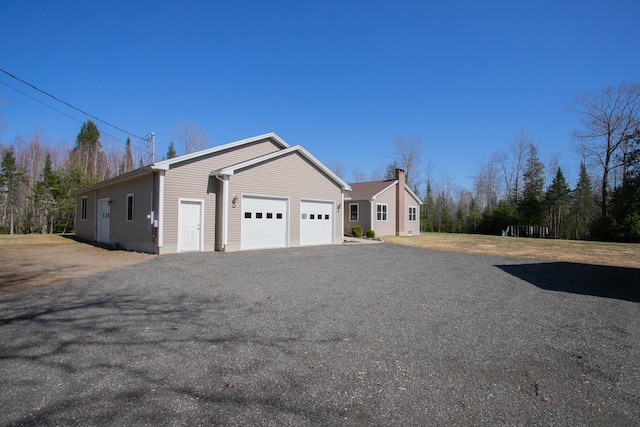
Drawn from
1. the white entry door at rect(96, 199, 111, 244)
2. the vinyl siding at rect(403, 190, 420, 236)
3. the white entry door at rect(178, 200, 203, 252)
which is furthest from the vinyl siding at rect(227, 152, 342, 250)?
the vinyl siding at rect(403, 190, 420, 236)

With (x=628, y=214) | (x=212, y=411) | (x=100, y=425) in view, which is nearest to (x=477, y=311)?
(x=212, y=411)

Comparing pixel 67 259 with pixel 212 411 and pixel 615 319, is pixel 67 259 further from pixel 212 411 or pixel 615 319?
pixel 615 319

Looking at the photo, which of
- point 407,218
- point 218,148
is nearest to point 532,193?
point 407,218

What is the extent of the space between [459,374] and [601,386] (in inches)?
50.2

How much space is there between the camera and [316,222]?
17719mm

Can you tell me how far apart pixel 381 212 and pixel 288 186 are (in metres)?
11.8

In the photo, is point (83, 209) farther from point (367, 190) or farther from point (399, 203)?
point (399, 203)

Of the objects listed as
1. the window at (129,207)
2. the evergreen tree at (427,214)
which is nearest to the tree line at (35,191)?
the window at (129,207)

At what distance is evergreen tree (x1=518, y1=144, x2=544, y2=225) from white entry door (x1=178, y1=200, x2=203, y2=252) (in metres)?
31.8

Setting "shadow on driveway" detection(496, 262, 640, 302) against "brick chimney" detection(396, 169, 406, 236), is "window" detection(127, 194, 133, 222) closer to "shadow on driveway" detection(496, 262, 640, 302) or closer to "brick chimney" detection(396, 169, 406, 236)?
"shadow on driveway" detection(496, 262, 640, 302)

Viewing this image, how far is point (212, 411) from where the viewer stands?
2574mm

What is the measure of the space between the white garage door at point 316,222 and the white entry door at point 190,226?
514 cm

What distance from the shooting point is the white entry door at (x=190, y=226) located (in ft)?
43.4

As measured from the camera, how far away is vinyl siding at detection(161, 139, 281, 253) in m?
12.8
